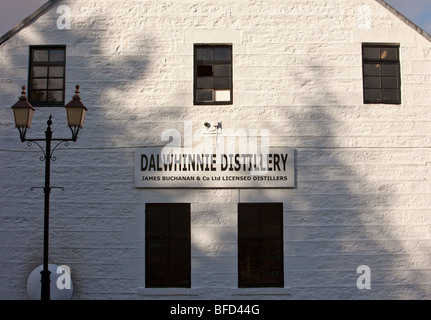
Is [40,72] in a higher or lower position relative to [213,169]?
higher

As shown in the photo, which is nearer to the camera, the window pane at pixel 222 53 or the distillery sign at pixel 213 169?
the distillery sign at pixel 213 169

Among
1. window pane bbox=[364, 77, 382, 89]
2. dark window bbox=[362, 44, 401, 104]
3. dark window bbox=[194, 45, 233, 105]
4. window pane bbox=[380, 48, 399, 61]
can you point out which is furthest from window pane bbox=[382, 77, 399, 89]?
dark window bbox=[194, 45, 233, 105]

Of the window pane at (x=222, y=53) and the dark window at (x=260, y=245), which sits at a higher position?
the window pane at (x=222, y=53)

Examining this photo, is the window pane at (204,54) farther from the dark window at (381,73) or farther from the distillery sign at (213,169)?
the dark window at (381,73)

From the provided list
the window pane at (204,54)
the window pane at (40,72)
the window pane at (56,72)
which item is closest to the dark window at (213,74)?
the window pane at (204,54)

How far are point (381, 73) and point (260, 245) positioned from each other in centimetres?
416

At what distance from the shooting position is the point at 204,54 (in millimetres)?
9820

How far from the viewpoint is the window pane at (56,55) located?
984 centimetres

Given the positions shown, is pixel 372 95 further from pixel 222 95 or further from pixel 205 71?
pixel 205 71

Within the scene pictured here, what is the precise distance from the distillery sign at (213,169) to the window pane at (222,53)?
75.9 inches

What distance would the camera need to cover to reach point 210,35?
975cm

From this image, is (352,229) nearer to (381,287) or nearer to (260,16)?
(381,287)

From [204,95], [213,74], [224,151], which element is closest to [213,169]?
[224,151]

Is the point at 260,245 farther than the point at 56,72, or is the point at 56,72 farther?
the point at 56,72
